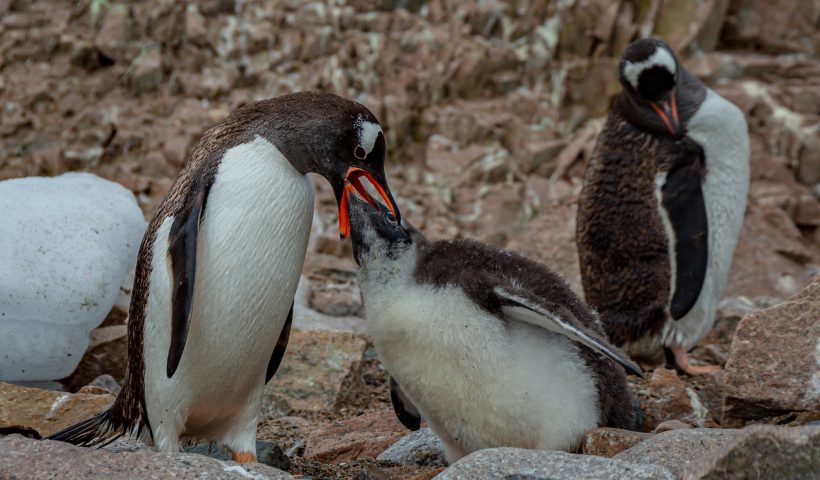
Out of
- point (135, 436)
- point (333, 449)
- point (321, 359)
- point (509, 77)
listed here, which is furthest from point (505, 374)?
point (509, 77)

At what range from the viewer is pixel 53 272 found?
4.92 metres

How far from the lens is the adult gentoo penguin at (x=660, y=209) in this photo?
610 centimetres

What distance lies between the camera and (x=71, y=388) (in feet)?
17.9

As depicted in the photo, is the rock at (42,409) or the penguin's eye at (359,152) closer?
the penguin's eye at (359,152)

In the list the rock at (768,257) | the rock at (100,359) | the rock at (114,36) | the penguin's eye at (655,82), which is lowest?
the rock at (768,257)

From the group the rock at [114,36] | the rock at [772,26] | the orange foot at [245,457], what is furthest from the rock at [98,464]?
the rock at [772,26]

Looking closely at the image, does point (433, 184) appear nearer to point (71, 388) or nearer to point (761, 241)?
point (761, 241)

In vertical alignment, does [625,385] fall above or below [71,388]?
above

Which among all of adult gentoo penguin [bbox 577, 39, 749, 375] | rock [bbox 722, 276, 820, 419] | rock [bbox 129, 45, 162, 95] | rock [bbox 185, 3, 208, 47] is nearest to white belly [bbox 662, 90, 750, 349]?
adult gentoo penguin [bbox 577, 39, 749, 375]

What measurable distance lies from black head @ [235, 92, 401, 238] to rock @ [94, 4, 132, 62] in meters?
6.88

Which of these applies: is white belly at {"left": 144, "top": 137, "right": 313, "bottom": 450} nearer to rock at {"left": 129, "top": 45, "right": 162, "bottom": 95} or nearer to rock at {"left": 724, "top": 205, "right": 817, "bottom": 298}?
rock at {"left": 724, "top": 205, "right": 817, "bottom": 298}

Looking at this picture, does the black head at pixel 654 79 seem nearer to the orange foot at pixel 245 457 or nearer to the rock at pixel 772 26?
the orange foot at pixel 245 457

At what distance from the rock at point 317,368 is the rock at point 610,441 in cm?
194

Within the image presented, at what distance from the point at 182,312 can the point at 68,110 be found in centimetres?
706
